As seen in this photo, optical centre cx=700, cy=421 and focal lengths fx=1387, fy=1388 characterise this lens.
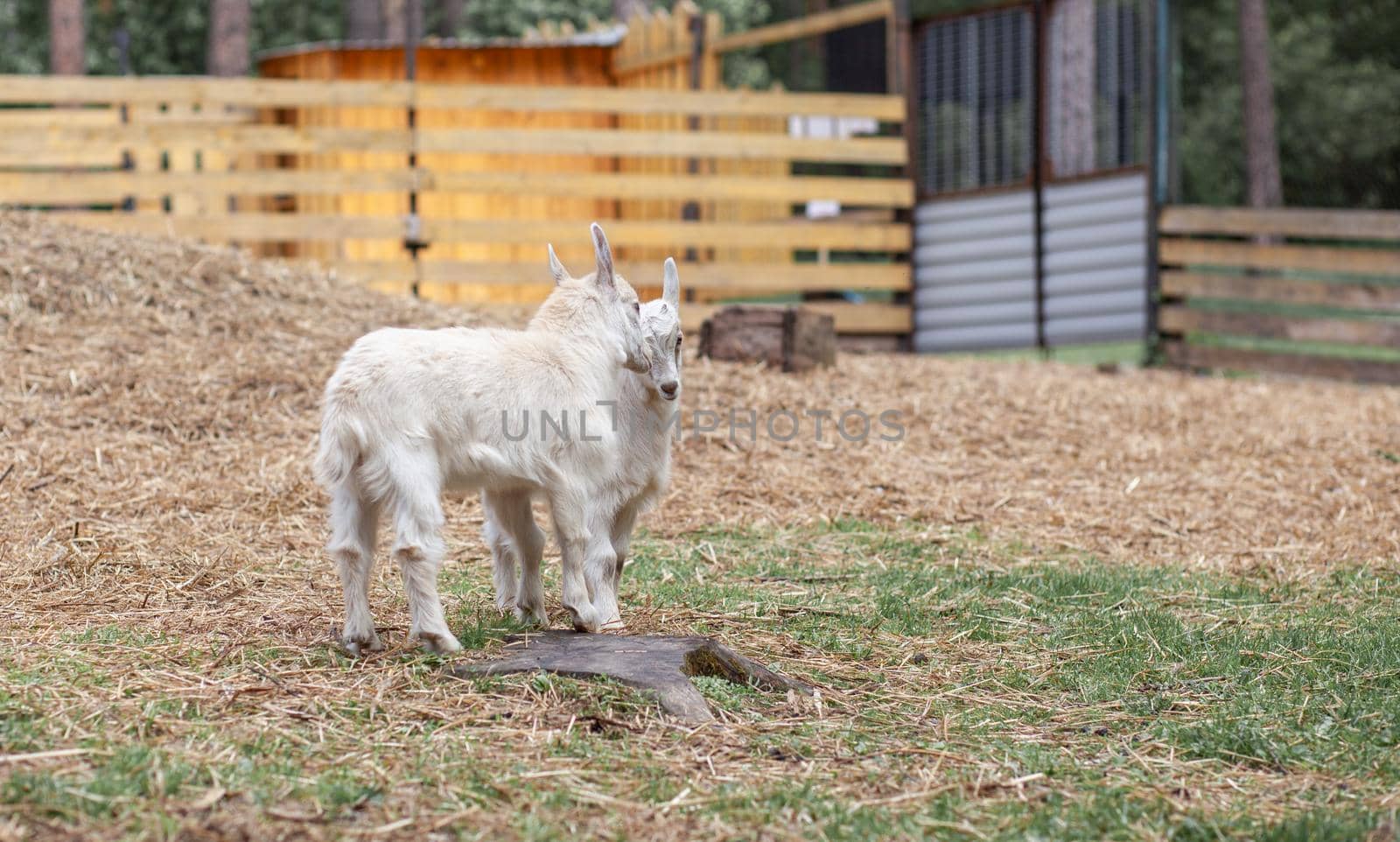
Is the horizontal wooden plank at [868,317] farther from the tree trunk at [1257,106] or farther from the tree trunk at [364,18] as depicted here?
the tree trunk at [1257,106]

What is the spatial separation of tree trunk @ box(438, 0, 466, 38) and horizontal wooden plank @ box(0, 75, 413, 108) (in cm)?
1415

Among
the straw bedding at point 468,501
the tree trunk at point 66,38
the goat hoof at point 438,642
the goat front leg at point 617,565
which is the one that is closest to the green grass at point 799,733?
the goat hoof at point 438,642

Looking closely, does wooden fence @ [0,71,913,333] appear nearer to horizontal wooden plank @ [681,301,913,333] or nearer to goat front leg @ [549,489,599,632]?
horizontal wooden plank @ [681,301,913,333]

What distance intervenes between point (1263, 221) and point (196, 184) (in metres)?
10.0

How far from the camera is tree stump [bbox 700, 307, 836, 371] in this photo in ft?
34.3

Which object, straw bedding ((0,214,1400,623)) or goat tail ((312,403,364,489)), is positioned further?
straw bedding ((0,214,1400,623))

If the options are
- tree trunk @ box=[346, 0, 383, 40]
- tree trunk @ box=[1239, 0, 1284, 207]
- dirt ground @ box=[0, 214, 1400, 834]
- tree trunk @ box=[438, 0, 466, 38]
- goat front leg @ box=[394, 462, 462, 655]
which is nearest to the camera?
goat front leg @ box=[394, 462, 462, 655]

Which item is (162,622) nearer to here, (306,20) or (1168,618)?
(1168,618)

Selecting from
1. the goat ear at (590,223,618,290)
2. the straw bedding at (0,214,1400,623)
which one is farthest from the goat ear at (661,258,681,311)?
the straw bedding at (0,214,1400,623)

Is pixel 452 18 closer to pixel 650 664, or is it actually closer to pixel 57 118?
pixel 57 118

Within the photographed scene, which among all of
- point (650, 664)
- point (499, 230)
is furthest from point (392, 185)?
point (650, 664)

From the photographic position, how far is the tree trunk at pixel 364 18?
2227 cm

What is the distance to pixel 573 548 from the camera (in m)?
4.96

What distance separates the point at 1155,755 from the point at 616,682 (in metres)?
1.62
